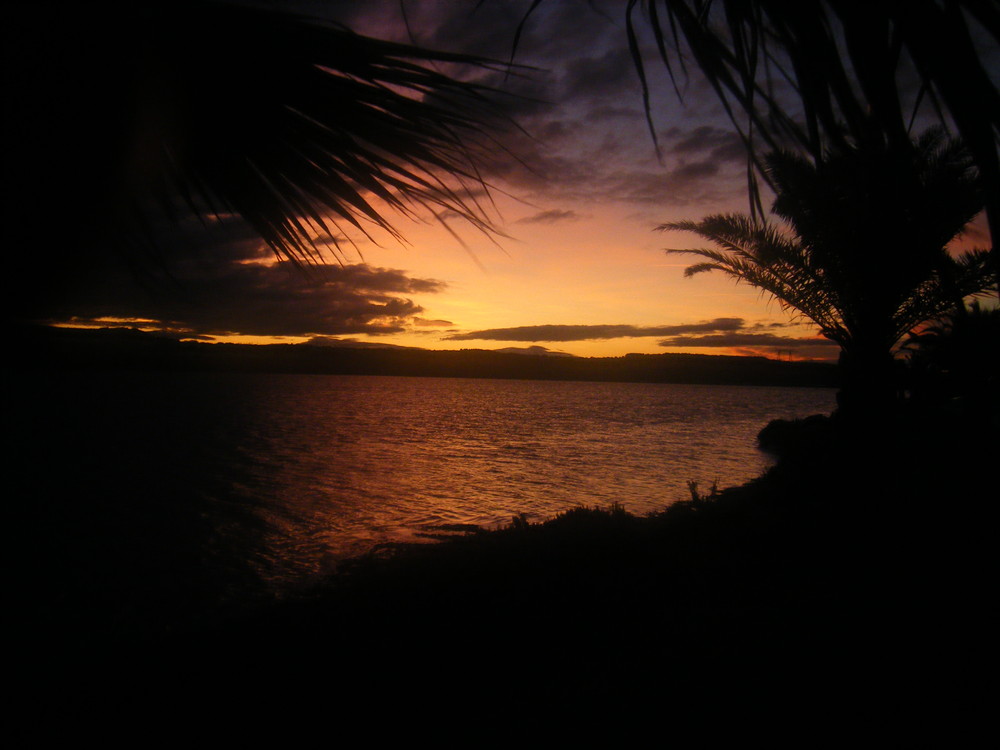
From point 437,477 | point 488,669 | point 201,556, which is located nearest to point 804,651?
point 488,669

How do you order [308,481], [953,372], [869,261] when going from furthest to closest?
[308,481] < [953,372] < [869,261]

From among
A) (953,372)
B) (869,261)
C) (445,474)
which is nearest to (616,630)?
(869,261)

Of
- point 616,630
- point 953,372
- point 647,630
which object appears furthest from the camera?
point 953,372

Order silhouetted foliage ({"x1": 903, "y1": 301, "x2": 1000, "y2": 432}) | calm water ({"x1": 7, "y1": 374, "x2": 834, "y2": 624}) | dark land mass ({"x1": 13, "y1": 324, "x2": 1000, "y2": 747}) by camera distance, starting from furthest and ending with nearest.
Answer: calm water ({"x1": 7, "y1": 374, "x2": 834, "y2": 624})
silhouetted foliage ({"x1": 903, "y1": 301, "x2": 1000, "y2": 432})
dark land mass ({"x1": 13, "y1": 324, "x2": 1000, "y2": 747})

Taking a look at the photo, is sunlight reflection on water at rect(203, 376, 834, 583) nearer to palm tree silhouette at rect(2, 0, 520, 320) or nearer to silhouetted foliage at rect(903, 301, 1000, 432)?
silhouetted foliage at rect(903, 301, 1000, 432)

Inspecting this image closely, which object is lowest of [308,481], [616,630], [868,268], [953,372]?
[308,481]

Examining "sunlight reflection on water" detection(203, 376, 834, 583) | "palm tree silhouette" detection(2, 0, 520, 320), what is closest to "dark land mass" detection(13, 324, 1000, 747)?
"palm tree silhouette" detection(2, 0, 520, 320)

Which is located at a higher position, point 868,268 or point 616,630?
point 868,268

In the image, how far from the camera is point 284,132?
3.25 ft

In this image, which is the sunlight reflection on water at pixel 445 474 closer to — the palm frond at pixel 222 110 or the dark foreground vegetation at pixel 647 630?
the dark foreground vegetation at pixel 647 630

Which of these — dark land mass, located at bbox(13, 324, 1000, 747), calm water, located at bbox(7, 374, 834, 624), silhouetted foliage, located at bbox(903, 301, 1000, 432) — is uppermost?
silhouetted foliage, located at bbox(903, 301, 1000, 432)

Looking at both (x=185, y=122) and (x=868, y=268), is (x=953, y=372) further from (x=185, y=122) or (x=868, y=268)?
(x=185, y=122)

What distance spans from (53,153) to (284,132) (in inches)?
13.2

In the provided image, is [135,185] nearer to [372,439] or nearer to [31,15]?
[31,15]
